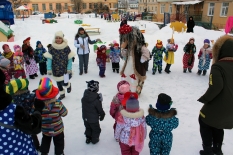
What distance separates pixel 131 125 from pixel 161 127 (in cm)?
40

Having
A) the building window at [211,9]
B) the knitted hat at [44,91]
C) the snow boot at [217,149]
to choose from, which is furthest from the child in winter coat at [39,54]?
the building window at [211,9]

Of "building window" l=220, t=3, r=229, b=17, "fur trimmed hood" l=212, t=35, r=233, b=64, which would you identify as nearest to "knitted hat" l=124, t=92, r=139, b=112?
"fur trimmed hood" l=212, t=35, r=233, b=64

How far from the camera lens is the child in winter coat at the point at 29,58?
6535 millimetres

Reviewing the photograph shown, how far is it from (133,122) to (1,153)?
1.54 metres

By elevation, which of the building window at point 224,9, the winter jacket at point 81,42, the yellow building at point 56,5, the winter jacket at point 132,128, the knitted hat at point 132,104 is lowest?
the winter jacket at point 132,128

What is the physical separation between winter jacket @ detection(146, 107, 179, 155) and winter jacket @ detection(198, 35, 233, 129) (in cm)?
53

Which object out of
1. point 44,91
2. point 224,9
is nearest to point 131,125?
point 44,91

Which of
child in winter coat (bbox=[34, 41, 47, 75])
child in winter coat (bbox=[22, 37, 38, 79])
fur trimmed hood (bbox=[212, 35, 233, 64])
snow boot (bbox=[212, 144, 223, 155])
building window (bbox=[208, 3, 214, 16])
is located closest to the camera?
fur trimmed hood (bbox=[212, 35, 233, 64])

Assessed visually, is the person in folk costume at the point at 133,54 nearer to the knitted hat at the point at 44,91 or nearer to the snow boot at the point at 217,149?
the snow boot at the point at 217,149

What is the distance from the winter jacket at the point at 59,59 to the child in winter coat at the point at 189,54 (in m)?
4.43

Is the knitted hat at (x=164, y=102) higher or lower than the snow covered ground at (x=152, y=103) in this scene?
higher

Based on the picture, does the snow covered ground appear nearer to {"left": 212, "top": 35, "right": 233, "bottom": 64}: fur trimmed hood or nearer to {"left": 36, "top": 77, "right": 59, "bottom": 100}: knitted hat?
{"left": 36, "top": 77, "right": 59, "bottom": 100}: knitted hat

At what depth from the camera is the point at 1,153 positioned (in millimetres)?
1854

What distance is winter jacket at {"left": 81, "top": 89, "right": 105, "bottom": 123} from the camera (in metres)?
3.14
